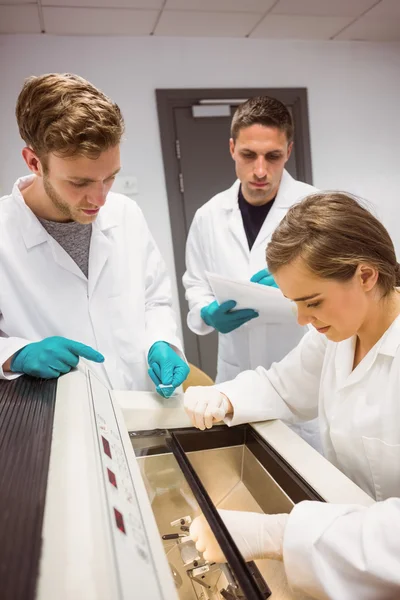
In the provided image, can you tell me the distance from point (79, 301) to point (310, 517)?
875mm

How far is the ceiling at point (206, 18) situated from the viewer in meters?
2.40

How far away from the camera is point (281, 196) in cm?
186

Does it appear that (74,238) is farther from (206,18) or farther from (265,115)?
(206,18)

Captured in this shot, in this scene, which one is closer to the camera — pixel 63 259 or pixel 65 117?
pixel 65 117

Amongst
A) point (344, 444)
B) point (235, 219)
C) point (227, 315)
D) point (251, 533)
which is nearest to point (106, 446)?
point (251, 533)

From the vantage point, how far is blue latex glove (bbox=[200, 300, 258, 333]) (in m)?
1.57

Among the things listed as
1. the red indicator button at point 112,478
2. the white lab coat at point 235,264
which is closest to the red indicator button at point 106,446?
the red indicator button at point 112,478

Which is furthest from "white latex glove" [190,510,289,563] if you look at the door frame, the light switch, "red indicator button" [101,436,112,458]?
the light switch

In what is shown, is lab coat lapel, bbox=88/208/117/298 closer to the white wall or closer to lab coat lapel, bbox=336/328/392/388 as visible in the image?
lab coat lapel, bbox=336/328/392/388

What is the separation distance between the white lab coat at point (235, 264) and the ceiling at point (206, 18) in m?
1.32

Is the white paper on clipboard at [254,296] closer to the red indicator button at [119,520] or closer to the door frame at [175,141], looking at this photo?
the red indicator button at [119,520]

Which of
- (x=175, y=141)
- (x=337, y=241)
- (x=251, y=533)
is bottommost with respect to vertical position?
(x=251, y=533)

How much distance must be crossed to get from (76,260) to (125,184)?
5.84 feet

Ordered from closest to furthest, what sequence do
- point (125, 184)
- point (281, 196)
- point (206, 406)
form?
point (206, 406)
point (281, 196)
point (125, 184)
